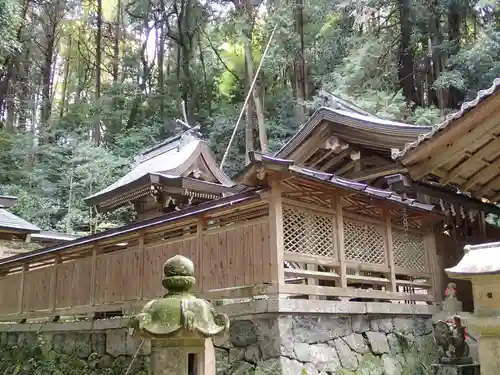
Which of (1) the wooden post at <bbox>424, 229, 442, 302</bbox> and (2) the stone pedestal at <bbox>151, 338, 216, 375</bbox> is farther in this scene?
(1) the wooden post at <bbox>424, 229, 442, 302</bbox>

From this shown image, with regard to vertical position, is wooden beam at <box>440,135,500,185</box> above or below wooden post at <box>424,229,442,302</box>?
above

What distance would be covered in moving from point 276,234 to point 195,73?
27.3m

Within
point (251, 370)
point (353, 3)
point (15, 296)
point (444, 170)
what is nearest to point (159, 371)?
point (251, 370)

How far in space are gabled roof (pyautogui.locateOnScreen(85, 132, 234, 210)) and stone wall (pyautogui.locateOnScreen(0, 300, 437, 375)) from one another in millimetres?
3790

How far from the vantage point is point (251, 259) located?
7160 millimetres

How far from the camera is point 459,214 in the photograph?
10.5 m

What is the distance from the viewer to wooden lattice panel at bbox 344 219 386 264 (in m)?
8.08

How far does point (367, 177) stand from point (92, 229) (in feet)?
51.6

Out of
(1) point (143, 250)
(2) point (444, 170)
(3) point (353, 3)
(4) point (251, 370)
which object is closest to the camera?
(4) point (251, 370)

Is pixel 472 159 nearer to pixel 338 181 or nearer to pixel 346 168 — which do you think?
pixel 338 181

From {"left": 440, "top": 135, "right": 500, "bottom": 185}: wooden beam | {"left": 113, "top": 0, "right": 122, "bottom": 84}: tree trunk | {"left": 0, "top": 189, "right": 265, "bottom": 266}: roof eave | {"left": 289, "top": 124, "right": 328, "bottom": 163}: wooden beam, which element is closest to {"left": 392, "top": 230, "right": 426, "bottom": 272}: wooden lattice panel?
{"left": 440, "top": 135, "right": 500, "bottom": 185}: wooden beam

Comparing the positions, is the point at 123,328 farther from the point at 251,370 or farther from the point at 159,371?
the point at 159,371

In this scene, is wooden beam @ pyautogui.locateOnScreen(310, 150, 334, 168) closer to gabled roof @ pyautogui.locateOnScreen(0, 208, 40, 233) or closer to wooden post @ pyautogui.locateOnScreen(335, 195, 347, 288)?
wooden post @ pyautogui.locateOnScreen(335, 195, 347, 288)

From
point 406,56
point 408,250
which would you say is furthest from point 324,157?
point 406,56
